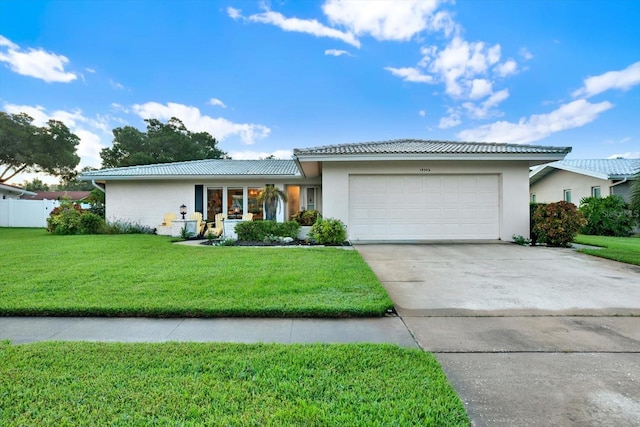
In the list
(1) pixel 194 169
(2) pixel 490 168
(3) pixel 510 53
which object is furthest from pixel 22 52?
(3) pixel 510 53

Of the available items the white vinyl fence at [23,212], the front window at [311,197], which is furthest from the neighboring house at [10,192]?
the front window at [311,197]

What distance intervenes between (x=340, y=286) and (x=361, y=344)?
1.75m

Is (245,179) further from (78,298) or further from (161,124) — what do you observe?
(161,124)

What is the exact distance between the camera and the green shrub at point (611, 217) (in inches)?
543

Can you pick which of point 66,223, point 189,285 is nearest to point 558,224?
point 189,285

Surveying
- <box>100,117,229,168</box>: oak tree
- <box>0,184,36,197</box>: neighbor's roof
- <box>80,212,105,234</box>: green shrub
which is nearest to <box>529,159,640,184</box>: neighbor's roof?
<box>80,212,105,234</box>: green shrub

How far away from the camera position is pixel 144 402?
183 cm

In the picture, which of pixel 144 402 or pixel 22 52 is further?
pixel 22 52

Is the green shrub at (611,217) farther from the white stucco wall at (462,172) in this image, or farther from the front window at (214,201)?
the front window at (214,201)

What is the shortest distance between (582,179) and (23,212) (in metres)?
34.7

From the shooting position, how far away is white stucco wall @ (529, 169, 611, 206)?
1611 centimetres

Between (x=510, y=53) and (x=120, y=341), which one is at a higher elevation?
(x=510, y=53)

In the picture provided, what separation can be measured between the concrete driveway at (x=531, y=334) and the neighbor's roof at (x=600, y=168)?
40.5 ft

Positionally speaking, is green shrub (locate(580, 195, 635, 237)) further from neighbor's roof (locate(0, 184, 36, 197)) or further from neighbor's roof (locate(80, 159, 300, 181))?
neighbor's roof (locate(0, 184, 36, 197))
